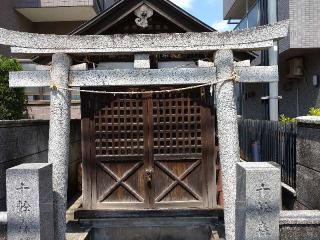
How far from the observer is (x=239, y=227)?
19.6 feet

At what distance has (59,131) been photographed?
6980mm

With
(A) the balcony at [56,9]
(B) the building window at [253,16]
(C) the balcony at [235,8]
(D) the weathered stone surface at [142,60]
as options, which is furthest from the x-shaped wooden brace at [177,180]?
(C) the balcony at [235,8]

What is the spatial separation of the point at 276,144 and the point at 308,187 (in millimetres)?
2865

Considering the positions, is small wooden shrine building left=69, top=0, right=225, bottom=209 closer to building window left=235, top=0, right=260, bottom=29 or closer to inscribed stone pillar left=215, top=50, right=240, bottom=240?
inscribed stone pillar left=215, top=50, right=240, bottom=240

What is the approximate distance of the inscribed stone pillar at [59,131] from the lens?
687 cm

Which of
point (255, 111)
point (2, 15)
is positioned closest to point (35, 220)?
point (2, 15)

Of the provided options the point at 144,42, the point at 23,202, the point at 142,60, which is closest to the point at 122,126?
the point at 142,60

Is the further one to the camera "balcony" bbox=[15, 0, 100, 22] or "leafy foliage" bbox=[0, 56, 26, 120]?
"balcony" bbox=[15, 0, 100, 22]

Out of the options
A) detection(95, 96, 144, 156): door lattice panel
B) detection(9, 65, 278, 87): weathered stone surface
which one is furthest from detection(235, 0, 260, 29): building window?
detection(9, 65, 278, 87): weathered stone surface

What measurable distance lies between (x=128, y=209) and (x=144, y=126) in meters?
2.01

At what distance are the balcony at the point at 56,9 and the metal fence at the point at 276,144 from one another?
8.81 m

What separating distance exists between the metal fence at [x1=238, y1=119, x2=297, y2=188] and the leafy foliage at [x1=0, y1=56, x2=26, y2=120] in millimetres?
7281

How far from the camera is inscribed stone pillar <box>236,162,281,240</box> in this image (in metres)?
5.51

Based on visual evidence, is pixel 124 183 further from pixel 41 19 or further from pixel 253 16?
pixel 253 16
